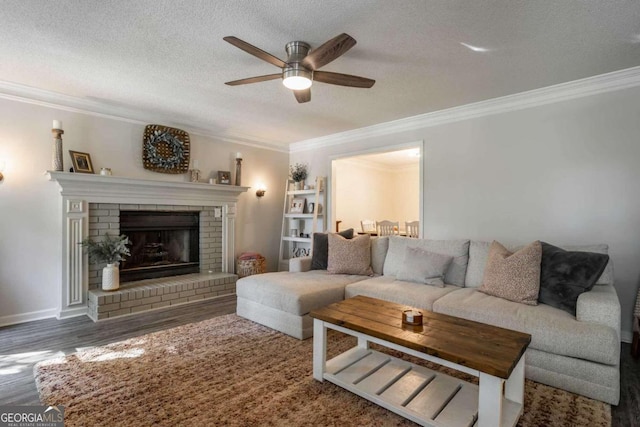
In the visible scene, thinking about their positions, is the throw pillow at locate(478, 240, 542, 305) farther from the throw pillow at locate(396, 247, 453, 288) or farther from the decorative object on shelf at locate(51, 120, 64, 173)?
the decorative object on shelf at locate(51, 120, 64, 173)

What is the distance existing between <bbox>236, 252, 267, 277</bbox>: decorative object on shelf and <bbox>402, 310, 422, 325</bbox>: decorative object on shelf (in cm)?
326

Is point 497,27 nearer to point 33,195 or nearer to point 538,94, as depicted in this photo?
point 538,94

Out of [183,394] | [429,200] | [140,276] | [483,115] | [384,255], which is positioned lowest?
[183,394]

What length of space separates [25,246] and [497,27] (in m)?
4.71

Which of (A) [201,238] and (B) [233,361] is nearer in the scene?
(B) [233,361]

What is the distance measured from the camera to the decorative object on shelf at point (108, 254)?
3637 mm

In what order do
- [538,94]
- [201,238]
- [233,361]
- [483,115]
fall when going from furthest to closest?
1. [201,238]
2. [483,115]
3. [538,94]
4. [233,361]

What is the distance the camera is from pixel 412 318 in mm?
1988

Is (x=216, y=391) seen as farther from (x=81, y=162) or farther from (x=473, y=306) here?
(x=81, y=162)

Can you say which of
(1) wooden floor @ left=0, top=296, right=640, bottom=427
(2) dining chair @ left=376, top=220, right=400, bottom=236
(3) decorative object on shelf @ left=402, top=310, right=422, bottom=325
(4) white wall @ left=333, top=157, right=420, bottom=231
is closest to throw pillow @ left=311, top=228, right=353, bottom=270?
(1) wooden floor @ left=0, top=296, right=640, bottom=427

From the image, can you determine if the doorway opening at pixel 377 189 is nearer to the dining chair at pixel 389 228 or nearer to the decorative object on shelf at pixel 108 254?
the dining chair at pixel 389 228

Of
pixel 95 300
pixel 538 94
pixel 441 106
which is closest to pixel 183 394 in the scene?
pixel 95 300

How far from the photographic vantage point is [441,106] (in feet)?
12.6

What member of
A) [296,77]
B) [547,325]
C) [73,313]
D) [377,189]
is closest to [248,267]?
[73,313]
